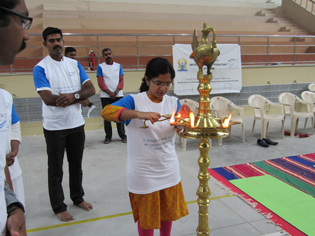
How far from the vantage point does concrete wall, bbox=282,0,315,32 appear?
11.6 metres

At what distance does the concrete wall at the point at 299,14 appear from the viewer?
455 inches

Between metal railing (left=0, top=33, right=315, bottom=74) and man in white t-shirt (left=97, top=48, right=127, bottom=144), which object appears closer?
man in white t-shirt (left=97, top=48, right=127, bottom=144)

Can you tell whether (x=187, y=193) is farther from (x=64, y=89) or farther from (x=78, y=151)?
(x=64, y=89)

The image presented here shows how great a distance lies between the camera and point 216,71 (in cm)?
688

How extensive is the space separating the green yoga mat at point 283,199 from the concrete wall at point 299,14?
11.0m

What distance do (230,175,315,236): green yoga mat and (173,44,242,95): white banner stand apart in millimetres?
3629

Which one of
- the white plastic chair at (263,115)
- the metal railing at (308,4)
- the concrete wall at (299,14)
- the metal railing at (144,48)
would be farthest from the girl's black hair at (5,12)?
the metal railing at (308,4)

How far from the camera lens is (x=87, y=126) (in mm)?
6398

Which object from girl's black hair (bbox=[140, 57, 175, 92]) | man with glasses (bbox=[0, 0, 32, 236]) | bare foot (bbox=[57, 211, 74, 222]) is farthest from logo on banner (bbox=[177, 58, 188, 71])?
man with glasses (bbox=[0, 0, 32, 236])

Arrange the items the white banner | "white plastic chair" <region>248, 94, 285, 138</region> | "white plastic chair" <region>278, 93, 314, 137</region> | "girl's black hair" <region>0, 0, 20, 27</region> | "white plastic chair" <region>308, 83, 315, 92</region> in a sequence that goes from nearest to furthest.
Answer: "girl's black hair" <region>0, 0, 20, 27</region> < "white plastic chair" <region>248, 94, 285, 138</region> < "white plastic chair" <region>278, 93, 314, 137</region> < the white banner < "white plastic chair" <region>308, 83, 315, 92</region>

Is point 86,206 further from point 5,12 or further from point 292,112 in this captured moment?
point 292,112

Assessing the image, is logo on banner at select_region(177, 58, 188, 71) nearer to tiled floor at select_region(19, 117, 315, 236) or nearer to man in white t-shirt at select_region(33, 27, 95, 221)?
tiled floor at select_region(19, 117, 315, 236)

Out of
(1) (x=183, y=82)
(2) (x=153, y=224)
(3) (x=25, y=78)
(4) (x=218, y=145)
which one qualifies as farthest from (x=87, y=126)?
(2) (x=153, y=224)

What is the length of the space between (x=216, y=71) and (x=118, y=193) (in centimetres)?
482
